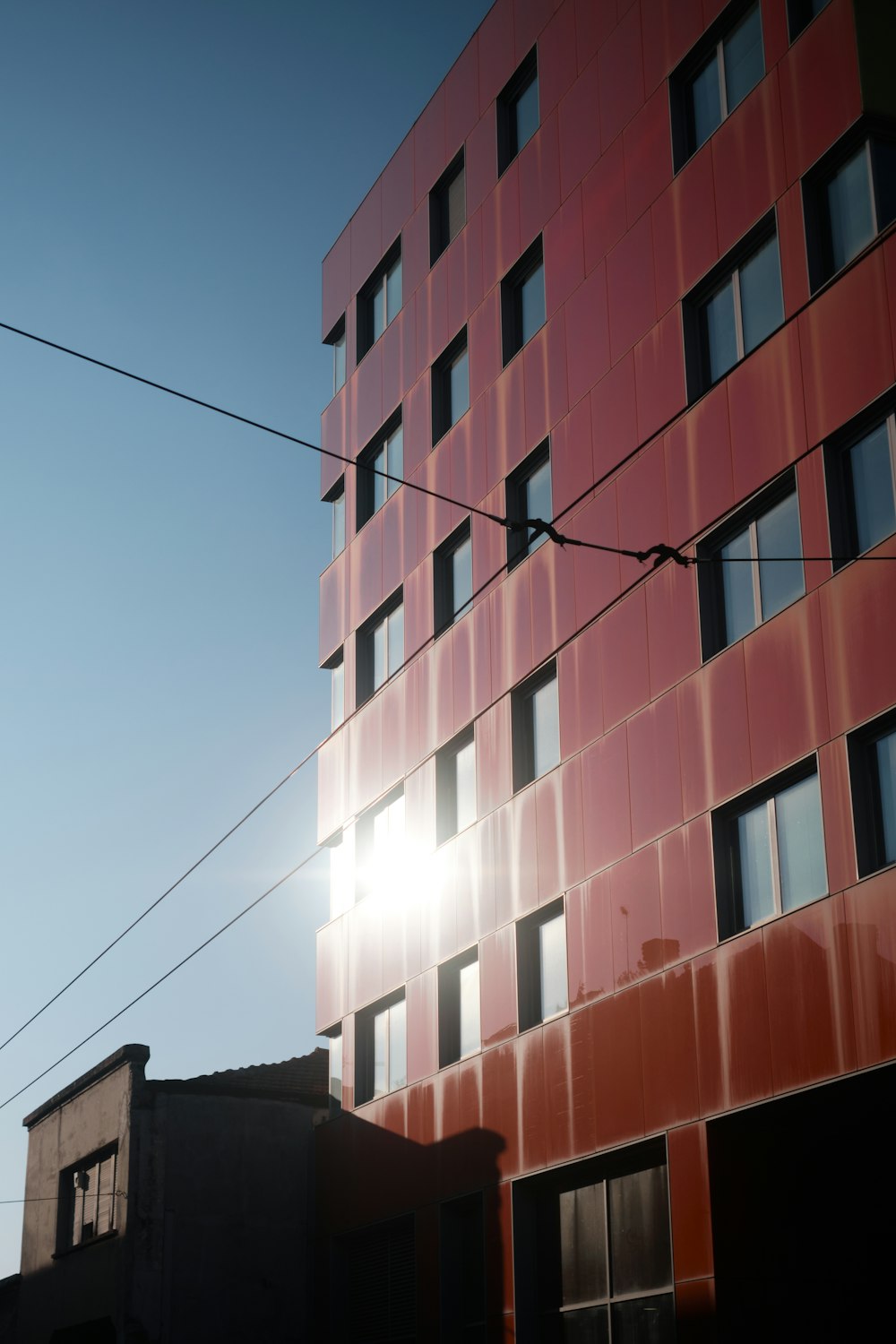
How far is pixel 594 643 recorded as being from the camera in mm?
23047

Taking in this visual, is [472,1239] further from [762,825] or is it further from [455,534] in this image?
[455,534]

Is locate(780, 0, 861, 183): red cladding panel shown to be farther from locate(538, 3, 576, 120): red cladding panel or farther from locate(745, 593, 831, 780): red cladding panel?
locate(538, 3, 576, 120): red cladding panel

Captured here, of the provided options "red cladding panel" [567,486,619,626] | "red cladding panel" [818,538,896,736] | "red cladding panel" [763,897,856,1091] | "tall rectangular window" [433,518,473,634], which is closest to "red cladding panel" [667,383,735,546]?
"red cladding panel" [567,486,619,626]

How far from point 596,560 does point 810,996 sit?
795 centimetres

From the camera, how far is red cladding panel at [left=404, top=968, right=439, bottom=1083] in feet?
84.8

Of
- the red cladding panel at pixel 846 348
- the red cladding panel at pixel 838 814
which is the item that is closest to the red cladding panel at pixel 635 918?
the red cladding panel at pixel 838 814

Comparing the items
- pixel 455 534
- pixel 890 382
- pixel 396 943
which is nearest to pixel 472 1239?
pixel 396 943

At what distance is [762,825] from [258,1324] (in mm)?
15247

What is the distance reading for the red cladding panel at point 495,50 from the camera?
28828mm

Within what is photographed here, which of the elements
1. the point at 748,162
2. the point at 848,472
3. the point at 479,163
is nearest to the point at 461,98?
the point at 479,163

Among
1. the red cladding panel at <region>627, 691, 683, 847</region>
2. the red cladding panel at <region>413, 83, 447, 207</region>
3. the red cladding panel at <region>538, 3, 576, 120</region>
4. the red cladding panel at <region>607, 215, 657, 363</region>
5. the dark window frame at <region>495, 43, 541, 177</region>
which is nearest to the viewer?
the red cladding panel at <region>627, 691, 683, 847</region>

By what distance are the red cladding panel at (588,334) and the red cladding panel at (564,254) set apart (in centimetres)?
35

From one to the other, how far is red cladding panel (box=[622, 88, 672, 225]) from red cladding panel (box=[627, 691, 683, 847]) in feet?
24.8

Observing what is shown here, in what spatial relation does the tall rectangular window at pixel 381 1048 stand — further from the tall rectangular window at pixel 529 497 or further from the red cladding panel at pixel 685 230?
the red cladding panel at pixel 685 230
